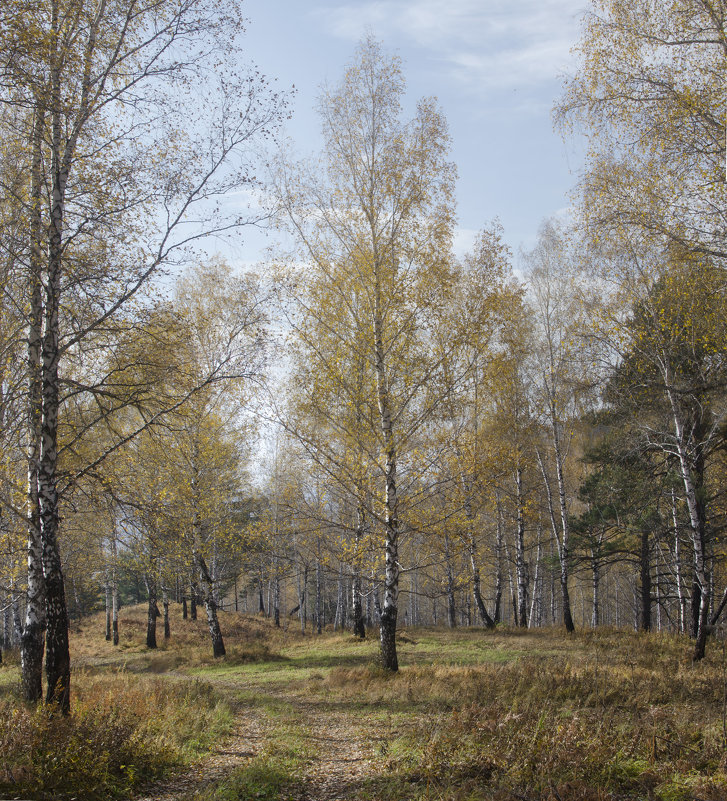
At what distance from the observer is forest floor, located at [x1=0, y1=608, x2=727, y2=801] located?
439 cm

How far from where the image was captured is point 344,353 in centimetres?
1017

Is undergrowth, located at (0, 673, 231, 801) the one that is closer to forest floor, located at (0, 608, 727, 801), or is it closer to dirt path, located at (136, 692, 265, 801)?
forest floor, located at (0, 608, 727, 801)

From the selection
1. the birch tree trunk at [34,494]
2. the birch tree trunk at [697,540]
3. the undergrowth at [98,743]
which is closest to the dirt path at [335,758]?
the undergrowth at [98,743]

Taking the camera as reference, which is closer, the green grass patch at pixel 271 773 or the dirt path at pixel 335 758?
the green grass patch at pixel 271 773

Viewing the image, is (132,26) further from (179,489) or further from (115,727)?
(179,489)

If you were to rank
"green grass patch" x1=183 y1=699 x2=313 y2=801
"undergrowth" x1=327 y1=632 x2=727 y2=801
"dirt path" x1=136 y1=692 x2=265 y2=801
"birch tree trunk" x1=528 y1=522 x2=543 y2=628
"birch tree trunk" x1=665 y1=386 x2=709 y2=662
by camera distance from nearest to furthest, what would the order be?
1. "undergrowth" x1=327 y1=632 x2=727 y2=801
2. "green grass patch" x1=183 y1=699 x2=313 y2=801
3. "dirt path" x1=136 y1=692 x2=265 y2=801
4. "birch tree trunk" x1=665 y1=386 x2=709 y2=662
5. "birch tree trunk" x1=528 y1=522 x2=543 y2=628

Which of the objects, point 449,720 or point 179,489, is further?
point 179,489

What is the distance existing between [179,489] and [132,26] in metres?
10.4

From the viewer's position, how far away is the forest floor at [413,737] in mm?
4391

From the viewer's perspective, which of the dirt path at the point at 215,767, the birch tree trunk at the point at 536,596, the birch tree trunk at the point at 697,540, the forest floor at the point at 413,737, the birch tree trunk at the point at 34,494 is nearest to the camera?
the forest floor at the point at 413,737

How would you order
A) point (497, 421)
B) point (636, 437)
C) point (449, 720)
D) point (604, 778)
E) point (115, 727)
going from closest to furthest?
point (604, 778)
point (115, 727)
point (449, 720)
point (636, 437)
point (497, 421)

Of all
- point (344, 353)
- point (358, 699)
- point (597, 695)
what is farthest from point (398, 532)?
point (597, 695)

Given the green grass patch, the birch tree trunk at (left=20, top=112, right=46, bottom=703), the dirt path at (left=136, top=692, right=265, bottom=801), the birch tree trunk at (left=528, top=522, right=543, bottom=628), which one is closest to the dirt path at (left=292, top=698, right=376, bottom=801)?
the green grass patch

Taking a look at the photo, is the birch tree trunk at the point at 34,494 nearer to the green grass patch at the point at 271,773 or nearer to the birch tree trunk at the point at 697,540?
the green grass patch at the point at 271,773
